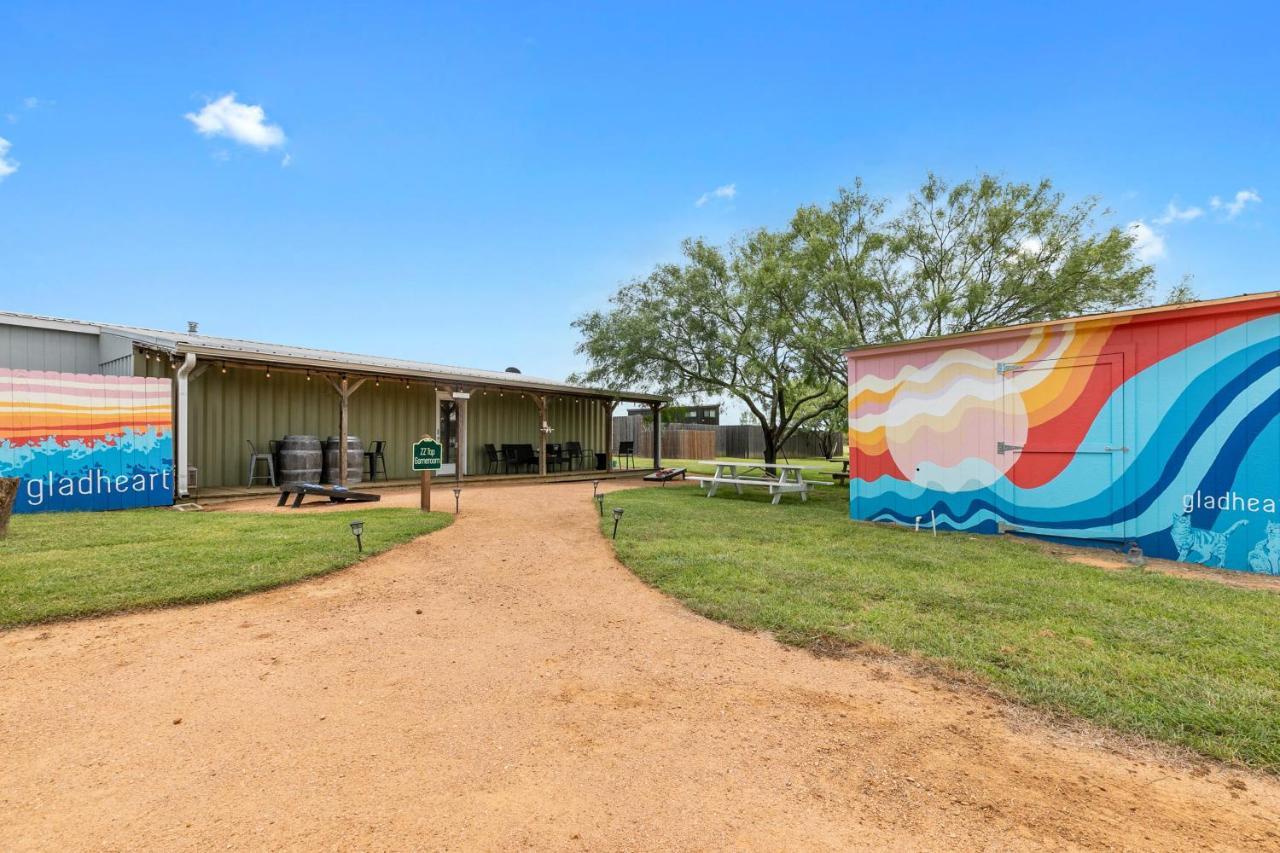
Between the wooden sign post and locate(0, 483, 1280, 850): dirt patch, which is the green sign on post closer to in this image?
the wooden sign post

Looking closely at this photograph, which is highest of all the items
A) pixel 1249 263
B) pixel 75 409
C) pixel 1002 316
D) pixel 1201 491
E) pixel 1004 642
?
pixel 1249 263

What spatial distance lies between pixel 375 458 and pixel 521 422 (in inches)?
161

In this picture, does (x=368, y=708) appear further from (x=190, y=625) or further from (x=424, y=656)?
(x=190, y=625)

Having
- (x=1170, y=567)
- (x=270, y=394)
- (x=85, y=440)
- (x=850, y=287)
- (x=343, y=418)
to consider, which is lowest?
(x=1170, y=567)

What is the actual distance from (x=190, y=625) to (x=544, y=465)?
11079mm

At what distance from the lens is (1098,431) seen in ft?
20.3

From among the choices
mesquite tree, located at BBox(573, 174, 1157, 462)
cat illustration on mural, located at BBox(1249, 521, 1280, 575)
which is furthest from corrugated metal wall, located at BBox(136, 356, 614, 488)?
cat illustration on mural, located at BBox(1249, 521, 1280, 575)

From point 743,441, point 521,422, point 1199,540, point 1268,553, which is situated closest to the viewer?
point 1268,553

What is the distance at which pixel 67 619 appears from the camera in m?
3.71

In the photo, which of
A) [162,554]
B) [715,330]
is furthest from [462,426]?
[162,554]

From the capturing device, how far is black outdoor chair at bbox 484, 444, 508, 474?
14.9 m

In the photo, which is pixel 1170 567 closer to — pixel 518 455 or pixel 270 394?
pixel 518 455

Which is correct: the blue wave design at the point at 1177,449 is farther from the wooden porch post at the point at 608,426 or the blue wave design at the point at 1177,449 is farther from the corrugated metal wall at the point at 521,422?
the corrugated metal wall at the point at 521,422

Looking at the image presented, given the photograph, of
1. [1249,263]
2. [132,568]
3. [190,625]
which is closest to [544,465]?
→ [132,568]
